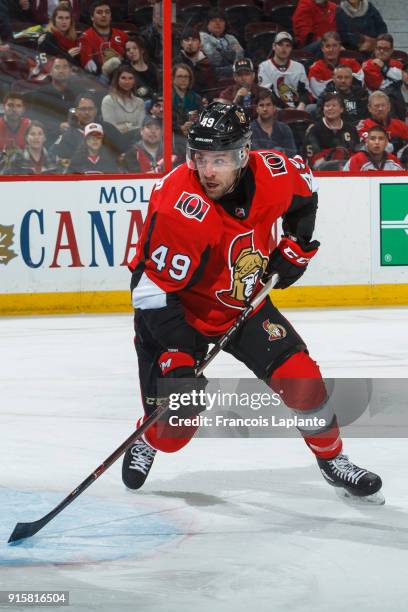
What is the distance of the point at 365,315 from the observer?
674 centimetres

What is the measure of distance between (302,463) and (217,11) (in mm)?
4502

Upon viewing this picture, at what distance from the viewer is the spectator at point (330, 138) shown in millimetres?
7250

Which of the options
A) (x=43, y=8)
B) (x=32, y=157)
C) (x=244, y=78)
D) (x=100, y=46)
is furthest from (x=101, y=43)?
(x=244, y=78)

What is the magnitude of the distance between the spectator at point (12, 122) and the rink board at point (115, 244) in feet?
0.79

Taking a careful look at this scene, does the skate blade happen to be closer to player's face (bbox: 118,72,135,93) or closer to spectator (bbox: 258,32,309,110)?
player's face (bbox: 118,72,135,93)

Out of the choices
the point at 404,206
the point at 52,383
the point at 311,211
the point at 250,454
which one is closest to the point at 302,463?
the point at 250,454

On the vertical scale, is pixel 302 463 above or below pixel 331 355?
above

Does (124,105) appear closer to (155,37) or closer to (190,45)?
(155,37)

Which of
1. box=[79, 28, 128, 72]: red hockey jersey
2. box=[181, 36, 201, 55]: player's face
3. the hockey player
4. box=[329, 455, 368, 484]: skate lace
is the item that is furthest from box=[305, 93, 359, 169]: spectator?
box=[329, 455, 368, 484]: skate lace

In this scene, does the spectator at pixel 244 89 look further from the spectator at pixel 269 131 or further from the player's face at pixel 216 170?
the player's face at pixel 216 170

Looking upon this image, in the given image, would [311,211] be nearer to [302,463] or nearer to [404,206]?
[302,463]

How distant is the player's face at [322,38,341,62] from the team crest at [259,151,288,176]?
452cm

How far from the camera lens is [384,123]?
24.3 feet

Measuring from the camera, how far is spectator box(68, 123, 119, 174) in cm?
696
